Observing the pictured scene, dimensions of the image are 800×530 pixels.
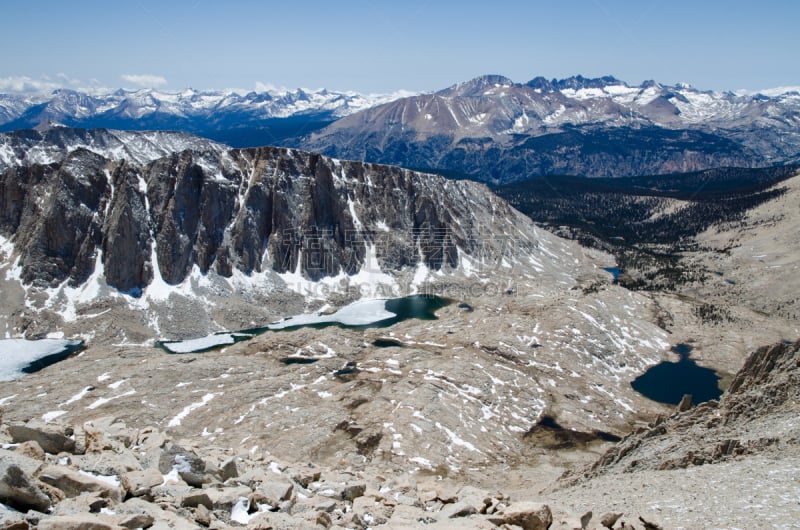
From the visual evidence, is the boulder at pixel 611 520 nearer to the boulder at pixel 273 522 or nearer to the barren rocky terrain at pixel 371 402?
the barren rocky terrain at pixel 371 402

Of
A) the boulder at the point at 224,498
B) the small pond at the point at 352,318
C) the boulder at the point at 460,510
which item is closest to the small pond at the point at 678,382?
the small pond at the point at 352,318

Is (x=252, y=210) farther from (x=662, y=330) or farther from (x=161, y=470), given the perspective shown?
(x=161, y=470)

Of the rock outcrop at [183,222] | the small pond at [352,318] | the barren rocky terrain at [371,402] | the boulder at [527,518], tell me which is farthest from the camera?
the rock outcrop at [183,222]

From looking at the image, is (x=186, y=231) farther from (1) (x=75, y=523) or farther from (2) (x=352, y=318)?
(1) (x=75, y=523)

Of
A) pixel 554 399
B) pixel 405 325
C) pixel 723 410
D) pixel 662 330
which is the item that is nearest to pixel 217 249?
pixel 405 325

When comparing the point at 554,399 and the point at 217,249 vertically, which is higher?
the point at 217,249

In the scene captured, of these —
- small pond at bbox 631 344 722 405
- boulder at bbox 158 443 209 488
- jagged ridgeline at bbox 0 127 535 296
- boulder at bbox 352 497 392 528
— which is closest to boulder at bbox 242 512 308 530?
boulder at bbox 352 497 392 528

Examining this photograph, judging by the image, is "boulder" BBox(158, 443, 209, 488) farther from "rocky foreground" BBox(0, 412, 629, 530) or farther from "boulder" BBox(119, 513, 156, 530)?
"boulder" BBox(119, 513, 156, 530)
